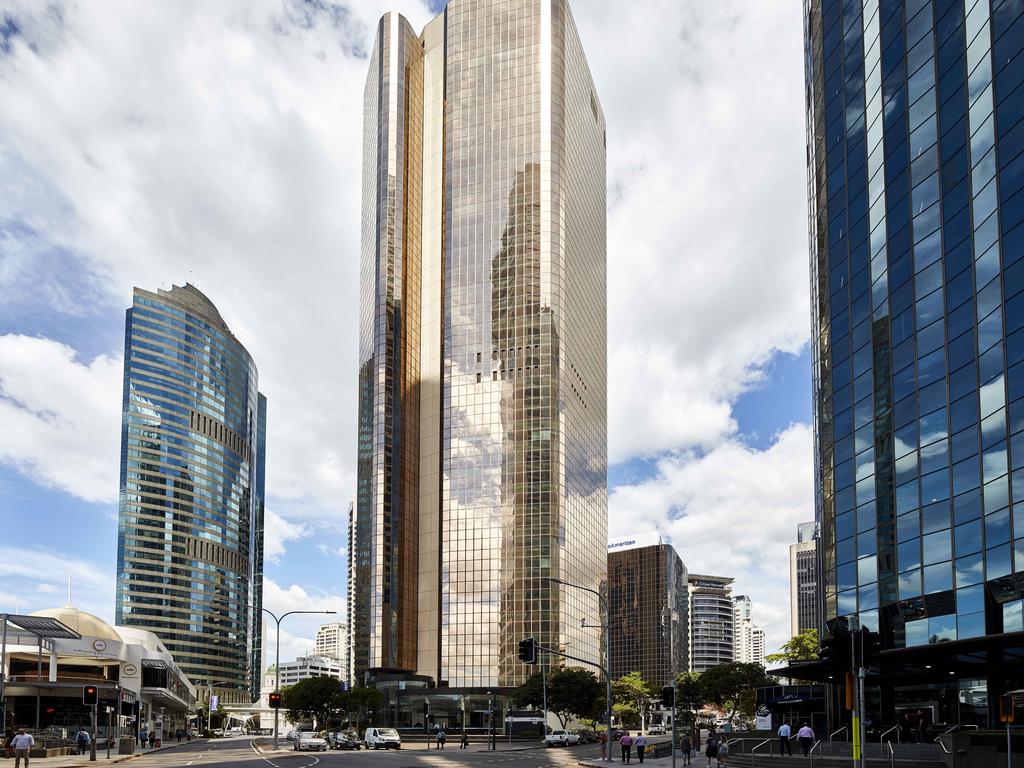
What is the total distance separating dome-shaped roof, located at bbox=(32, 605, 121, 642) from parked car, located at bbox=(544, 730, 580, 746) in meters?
49.5

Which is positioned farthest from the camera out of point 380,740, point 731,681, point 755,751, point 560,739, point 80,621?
point 731,681

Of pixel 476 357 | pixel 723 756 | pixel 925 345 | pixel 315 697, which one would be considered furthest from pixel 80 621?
pixel 925 345

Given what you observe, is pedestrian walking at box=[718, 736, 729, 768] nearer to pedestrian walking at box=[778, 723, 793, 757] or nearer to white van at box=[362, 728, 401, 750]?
pedestrian walking at box=[778, 723, 793, 757]

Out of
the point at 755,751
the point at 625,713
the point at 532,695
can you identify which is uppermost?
the point at 755,751

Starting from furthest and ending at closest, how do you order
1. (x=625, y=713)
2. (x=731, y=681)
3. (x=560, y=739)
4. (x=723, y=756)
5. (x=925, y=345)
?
(x=625, y=713) < (x=731, y=681) < (x=560, y=739) < (x=723, y=756) < (x=925, y=345)

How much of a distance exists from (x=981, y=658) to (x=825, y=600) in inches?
586

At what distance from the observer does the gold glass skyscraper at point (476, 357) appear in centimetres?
16000

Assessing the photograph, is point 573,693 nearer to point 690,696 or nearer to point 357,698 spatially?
point 357,698

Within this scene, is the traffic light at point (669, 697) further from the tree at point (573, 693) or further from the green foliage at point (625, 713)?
the green foliage at point (625, 713)

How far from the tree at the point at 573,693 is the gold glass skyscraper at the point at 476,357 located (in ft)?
112

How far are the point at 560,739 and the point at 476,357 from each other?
81.1 metres

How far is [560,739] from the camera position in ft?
310

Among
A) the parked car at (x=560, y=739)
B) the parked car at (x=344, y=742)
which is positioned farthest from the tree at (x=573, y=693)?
the parked car at (x=344, y=742)

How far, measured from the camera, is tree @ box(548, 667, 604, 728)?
118250mm
